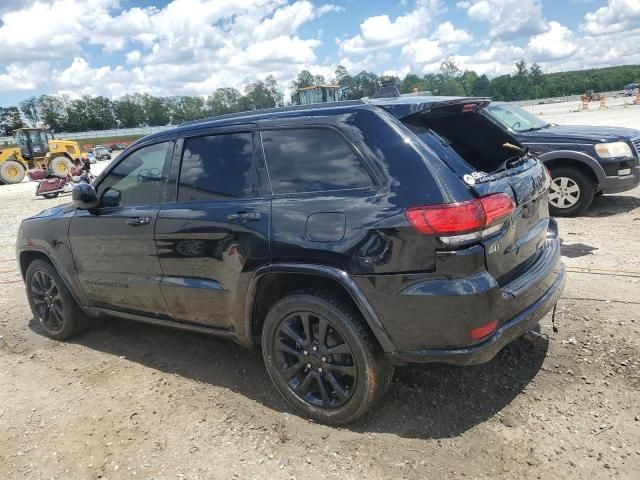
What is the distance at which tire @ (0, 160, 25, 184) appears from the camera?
25102 mm

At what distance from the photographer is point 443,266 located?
2523mm

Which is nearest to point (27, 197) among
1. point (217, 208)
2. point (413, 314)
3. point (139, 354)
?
point (139, 354)

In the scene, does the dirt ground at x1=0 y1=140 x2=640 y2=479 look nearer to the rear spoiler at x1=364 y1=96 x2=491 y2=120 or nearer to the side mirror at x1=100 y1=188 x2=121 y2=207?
the side mirror at x1=100 y1=188 x2=121 y2=207

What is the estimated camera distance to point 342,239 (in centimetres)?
272

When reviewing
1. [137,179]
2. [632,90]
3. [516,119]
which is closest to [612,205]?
[516,119]

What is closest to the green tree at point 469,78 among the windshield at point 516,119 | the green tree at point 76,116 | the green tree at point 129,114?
the green tree at point 129,114

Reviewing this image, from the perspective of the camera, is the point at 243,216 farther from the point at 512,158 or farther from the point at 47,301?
the point at 47,301

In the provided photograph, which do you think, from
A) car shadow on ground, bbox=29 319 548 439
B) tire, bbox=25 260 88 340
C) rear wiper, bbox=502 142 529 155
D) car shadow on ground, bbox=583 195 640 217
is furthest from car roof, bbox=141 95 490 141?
car shadow on ground, bbox=583 195 640 217

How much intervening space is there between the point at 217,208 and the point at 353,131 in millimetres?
1024

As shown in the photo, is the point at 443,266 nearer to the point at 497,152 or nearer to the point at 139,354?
the point at 497,152

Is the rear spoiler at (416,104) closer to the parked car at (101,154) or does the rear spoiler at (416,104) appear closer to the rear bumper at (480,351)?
the rear bumper at (480,351)

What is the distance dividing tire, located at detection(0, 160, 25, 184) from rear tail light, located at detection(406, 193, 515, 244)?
27.7 m

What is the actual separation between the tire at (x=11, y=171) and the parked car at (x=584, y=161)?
25.1m

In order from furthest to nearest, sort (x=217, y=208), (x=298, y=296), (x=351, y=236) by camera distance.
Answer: (x=217, y=208)
(x=298, y=296)
(x=351, y=236)
